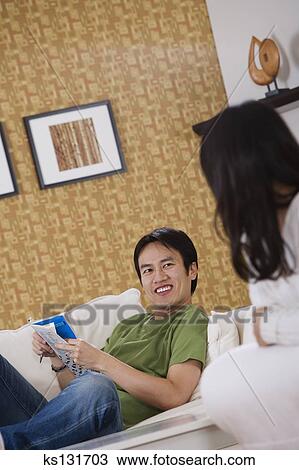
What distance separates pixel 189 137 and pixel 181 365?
18.0 inches

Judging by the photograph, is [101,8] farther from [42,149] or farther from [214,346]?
→ [214,346]

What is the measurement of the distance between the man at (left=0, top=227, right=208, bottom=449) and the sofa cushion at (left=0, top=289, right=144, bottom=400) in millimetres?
30

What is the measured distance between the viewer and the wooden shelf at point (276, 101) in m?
1.66

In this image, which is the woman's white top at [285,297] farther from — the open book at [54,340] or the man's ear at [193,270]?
the open book at [54,340]

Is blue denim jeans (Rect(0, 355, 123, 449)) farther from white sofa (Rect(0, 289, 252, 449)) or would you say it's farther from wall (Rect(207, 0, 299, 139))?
wall (Rect(207, 0, 299, 139))

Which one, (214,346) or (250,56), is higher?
(250,56)

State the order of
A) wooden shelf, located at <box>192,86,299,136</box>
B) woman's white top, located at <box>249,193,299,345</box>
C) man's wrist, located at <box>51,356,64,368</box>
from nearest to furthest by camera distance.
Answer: woman's white top, located at <box>249,193,299,345</box> < wooden shelf, located at <box>192,86,299,136</box> < man's wrist, located at <box>51,356,64,368</box>

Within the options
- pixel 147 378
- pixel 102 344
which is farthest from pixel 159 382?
pixel 102 344

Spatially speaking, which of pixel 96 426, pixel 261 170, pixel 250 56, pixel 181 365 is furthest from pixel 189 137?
pixel 96 426

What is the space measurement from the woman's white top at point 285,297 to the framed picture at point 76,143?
46 centimetres

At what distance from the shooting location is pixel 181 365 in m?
1.76

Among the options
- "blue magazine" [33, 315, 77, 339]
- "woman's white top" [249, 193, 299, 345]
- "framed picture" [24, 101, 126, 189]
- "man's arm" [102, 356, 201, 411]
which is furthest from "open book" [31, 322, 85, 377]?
"woman's white top" [249, 193, 299, 345]

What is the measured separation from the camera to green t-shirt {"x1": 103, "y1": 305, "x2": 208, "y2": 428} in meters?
1.77

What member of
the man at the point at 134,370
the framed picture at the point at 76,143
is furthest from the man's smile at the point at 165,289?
the framed picture at the point at 76,143
